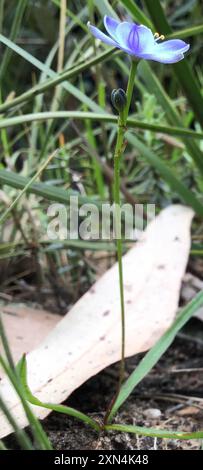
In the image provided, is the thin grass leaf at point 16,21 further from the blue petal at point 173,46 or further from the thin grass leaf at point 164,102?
the blue petal at point 173,46

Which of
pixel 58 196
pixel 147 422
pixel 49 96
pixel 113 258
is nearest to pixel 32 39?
pixel 49 96

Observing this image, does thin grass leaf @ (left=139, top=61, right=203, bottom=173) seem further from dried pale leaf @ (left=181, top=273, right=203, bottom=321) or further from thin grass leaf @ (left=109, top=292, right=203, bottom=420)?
thin grass leaf @ (left=109, top=292, right=203, bottom=420)

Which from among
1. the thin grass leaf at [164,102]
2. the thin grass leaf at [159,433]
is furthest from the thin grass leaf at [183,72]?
the thin grass leaf at [159,433]

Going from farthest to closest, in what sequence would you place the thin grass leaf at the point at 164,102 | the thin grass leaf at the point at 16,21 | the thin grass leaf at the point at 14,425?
the thin grass leaf at the point at 164,102, the thin grass leaf at the point at 16,21, the thin grass leaf at the point at 14,425

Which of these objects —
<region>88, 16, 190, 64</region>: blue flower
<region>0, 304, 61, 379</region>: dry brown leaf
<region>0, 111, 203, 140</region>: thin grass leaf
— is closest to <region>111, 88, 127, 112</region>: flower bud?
<region>88, 16, 190, 64</region>: blue flower

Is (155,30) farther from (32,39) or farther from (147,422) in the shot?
(32,39)

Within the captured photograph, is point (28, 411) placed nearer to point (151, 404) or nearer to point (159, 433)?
point (159, 433)
